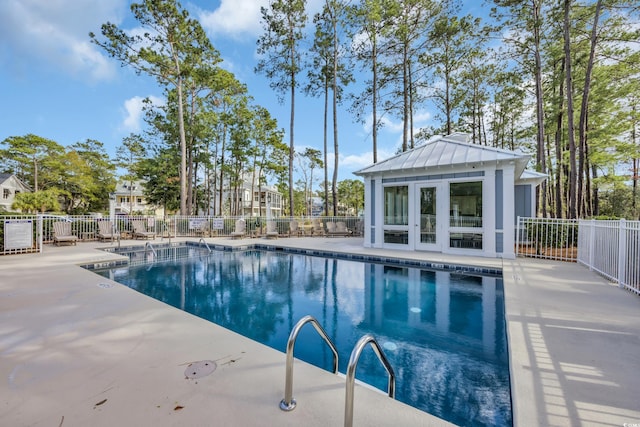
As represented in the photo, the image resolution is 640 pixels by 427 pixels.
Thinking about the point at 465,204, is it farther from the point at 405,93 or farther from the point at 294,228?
the point at 405,93

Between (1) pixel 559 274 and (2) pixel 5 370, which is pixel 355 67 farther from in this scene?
(2) pixel 5 370

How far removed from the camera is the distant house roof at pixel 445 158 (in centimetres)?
773

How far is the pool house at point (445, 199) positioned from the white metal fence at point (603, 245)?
93 centimetres

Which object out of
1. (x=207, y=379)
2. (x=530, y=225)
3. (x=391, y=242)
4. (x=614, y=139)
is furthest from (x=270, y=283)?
(x=614, y=139)

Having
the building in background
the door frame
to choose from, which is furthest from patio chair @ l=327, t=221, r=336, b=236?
the building in background

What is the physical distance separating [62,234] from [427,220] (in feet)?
44.2

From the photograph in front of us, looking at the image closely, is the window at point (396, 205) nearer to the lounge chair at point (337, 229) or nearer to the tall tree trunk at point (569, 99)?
the lounge chair at point (337, 229)

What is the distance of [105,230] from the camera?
11797 millimetres

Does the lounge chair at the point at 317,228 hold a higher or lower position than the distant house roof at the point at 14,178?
lower

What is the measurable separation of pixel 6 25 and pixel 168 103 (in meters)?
8.00

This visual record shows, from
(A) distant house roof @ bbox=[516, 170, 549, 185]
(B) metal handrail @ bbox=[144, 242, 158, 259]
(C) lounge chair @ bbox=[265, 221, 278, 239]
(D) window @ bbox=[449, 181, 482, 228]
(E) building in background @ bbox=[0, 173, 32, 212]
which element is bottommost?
(B) metal handrail @ bbox=[144, 242, 158, 259]

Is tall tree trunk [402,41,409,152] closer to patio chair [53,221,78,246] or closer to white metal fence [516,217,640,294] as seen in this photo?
white metal fence [516,217,640,294]

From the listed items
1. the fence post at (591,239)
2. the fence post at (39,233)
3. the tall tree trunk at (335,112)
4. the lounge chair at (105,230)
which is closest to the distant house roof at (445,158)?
the fence post at (591,239)

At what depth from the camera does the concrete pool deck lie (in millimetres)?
1738
